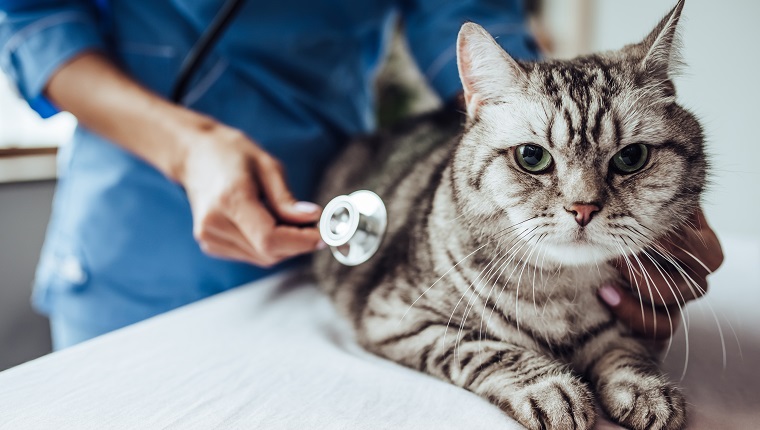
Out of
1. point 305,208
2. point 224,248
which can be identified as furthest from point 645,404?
point 224,248

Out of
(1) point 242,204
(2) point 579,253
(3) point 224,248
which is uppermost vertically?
(2) point 579,253

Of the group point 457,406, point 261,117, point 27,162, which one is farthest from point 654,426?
point 27,162

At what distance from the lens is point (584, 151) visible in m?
0.60

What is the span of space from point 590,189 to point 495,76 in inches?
8.0

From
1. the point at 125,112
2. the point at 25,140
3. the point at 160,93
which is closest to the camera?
the point at 125,112

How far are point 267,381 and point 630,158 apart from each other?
1.65 feet

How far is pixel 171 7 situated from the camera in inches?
40.6

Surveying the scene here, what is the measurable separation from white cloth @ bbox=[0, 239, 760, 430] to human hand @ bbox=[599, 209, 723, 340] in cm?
7

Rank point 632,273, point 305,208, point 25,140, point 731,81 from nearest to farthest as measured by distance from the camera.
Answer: point 632,273
point 305,208
point 25,140
point 731,81

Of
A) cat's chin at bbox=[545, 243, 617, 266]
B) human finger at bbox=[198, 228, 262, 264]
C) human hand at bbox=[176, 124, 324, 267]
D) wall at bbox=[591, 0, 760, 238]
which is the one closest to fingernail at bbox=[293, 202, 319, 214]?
human hand at bbox=[176, 124, 324, 267]

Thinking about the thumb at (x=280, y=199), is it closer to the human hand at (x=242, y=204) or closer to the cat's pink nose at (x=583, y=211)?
the human hand at (x=242, y=204)

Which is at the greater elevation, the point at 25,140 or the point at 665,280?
the point at 665,280

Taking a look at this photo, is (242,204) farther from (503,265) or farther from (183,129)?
(503,265)

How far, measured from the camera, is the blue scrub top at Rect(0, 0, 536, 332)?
0.94 meters
